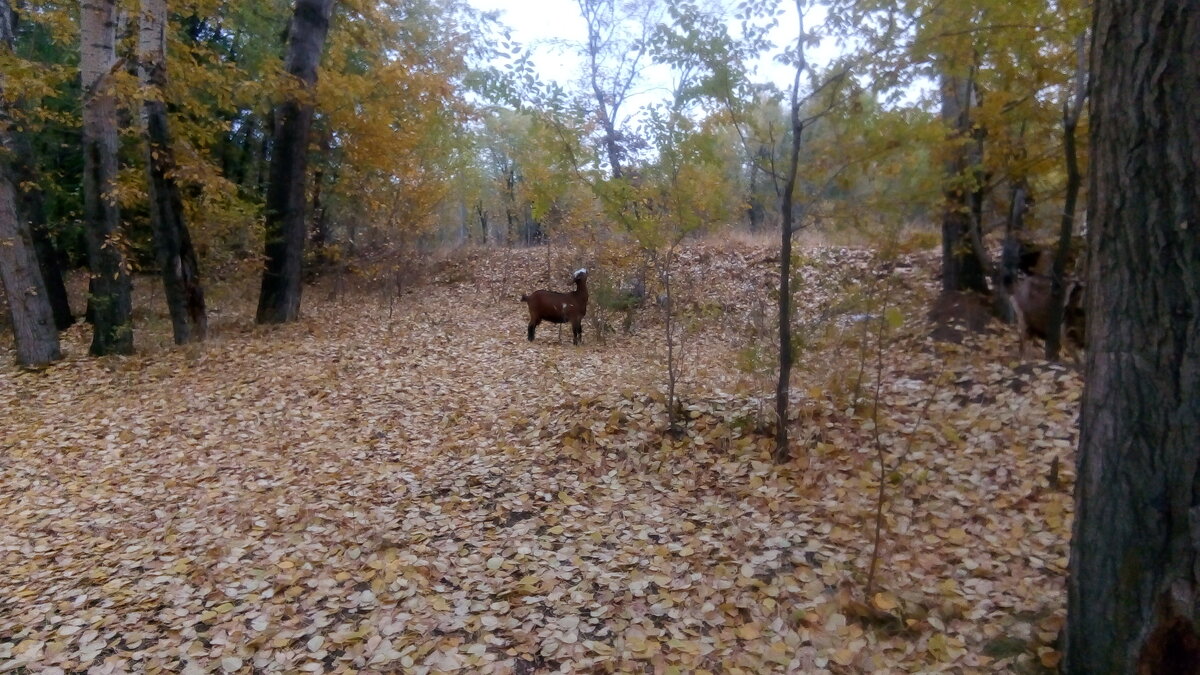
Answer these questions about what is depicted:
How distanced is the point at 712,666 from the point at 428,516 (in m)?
2.48

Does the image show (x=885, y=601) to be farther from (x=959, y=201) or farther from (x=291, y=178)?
(x=291, y=178)

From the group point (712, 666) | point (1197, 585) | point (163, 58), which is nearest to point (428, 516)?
point (712, 666)

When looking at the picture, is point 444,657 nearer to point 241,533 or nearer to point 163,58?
point 241,533

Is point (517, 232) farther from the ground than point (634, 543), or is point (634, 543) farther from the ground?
point (517, 232)

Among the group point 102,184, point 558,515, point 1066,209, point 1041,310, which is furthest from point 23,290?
point 1041,310

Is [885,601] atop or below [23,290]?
below

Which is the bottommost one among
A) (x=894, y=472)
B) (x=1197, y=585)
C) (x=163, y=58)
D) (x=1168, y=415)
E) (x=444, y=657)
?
(x=444, y=657)

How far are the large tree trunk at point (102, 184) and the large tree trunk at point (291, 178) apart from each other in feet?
7.38

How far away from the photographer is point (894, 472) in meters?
5.03

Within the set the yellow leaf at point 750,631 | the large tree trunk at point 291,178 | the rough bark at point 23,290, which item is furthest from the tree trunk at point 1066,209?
the rough bark at point 23,290

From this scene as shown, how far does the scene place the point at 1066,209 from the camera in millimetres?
6039

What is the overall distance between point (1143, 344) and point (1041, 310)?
17.1 feet

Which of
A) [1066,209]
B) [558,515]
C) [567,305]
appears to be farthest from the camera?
[567,305]

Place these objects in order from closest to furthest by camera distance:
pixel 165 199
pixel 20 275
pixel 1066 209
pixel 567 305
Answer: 1. pixel 1066 209
2. pixel 20 275
3. pixel 165 199
4. pixel 567 305
